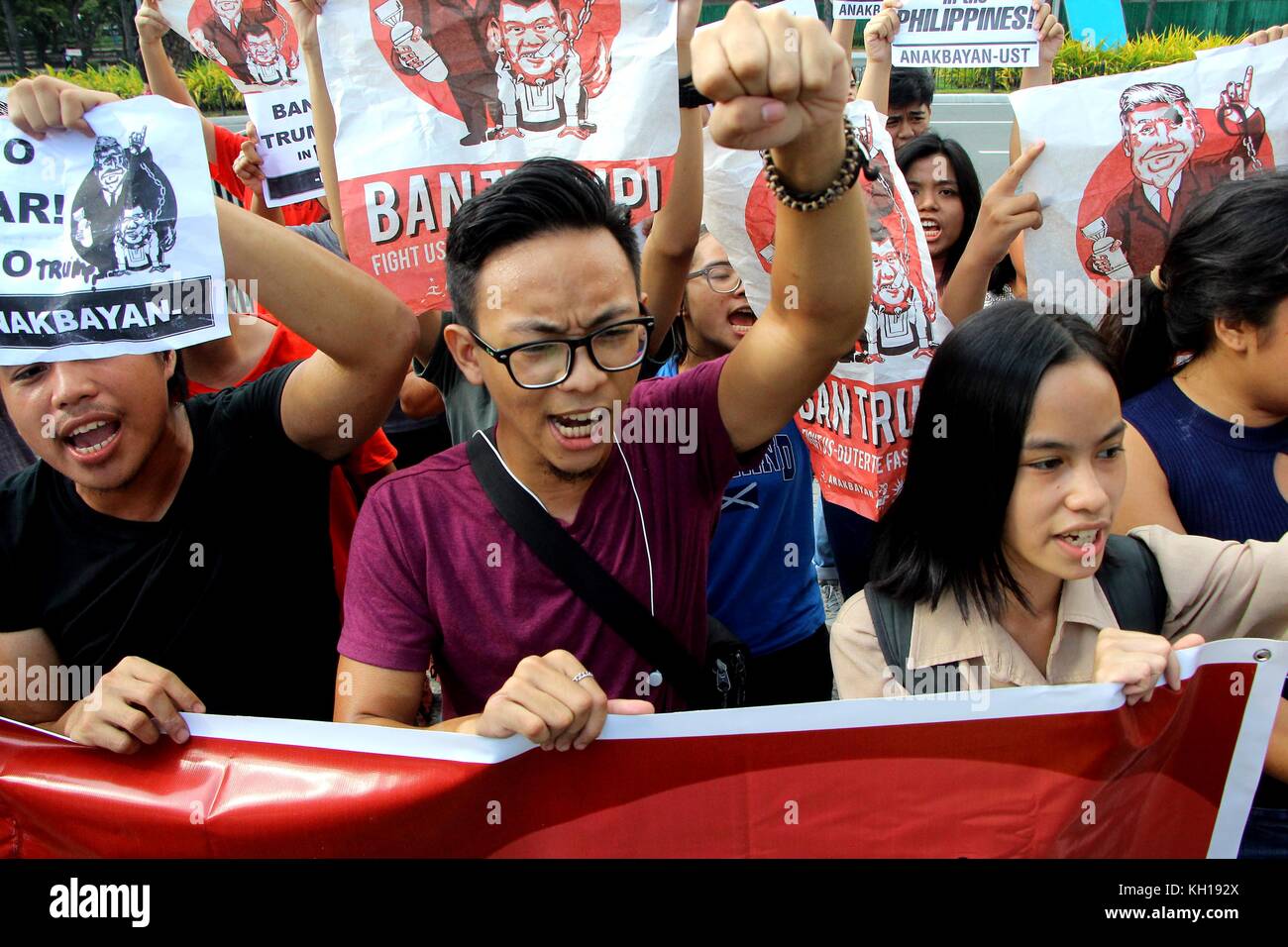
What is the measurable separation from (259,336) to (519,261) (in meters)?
1.30

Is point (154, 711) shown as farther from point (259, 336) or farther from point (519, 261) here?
point (259, 336)

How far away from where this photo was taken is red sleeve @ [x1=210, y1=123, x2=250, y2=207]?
174 inches

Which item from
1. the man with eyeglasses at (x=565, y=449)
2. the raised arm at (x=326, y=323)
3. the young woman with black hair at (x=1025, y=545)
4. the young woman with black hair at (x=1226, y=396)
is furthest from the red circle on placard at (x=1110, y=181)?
the raised arm at (x=326, y=323)

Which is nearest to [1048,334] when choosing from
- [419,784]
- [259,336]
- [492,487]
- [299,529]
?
[492,487]

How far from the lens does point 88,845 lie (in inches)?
59.2

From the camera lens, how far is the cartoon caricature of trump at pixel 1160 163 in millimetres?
2424

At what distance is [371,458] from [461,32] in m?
0.92

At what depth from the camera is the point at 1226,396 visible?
2.00 meters

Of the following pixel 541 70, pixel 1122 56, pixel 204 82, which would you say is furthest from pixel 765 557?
pixel 204 82

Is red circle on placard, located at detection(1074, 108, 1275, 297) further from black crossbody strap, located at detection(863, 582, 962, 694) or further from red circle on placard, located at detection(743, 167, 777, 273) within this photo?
black crossbody strap, located at detection(863, 582, 962, 694)

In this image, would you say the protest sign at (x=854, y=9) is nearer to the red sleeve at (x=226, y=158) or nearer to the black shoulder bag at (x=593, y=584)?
the red sleeve at (x=226, y=158)

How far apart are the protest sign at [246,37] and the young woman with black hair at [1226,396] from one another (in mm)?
2850

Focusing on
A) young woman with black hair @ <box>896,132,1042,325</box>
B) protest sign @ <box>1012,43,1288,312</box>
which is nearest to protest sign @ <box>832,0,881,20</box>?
young woman with black hair @ <box>896,132,1042,325</box>

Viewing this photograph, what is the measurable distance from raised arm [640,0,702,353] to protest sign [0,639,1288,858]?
3.77 ft
